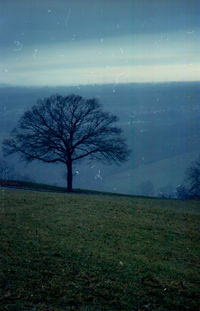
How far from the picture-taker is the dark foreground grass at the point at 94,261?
6.78m

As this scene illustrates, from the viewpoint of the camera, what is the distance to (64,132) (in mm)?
32000

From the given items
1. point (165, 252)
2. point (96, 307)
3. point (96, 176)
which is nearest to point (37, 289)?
point (96, 307)

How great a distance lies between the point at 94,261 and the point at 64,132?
24279 millimetres

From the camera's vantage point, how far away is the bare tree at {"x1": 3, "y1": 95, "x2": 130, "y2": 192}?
3173cm

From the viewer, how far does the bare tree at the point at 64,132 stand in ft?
104

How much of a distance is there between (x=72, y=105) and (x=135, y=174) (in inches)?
4430

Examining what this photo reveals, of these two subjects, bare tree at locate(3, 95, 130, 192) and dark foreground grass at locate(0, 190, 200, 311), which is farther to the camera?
bare tree at locate(3, 95, 130, 192)

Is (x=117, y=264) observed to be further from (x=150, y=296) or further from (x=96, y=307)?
(x=96, y=307)

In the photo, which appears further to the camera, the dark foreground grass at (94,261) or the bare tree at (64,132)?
the bare tree at (64,132)

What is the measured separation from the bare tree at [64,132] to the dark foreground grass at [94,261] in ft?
56.1

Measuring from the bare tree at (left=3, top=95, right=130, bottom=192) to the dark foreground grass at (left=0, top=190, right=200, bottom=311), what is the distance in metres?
17.1

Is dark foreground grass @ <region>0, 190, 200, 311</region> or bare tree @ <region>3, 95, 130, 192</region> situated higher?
bare tree @ <region>3, 95, 130, 192</region>

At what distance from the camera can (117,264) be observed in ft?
29.1

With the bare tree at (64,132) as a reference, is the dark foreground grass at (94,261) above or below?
below
